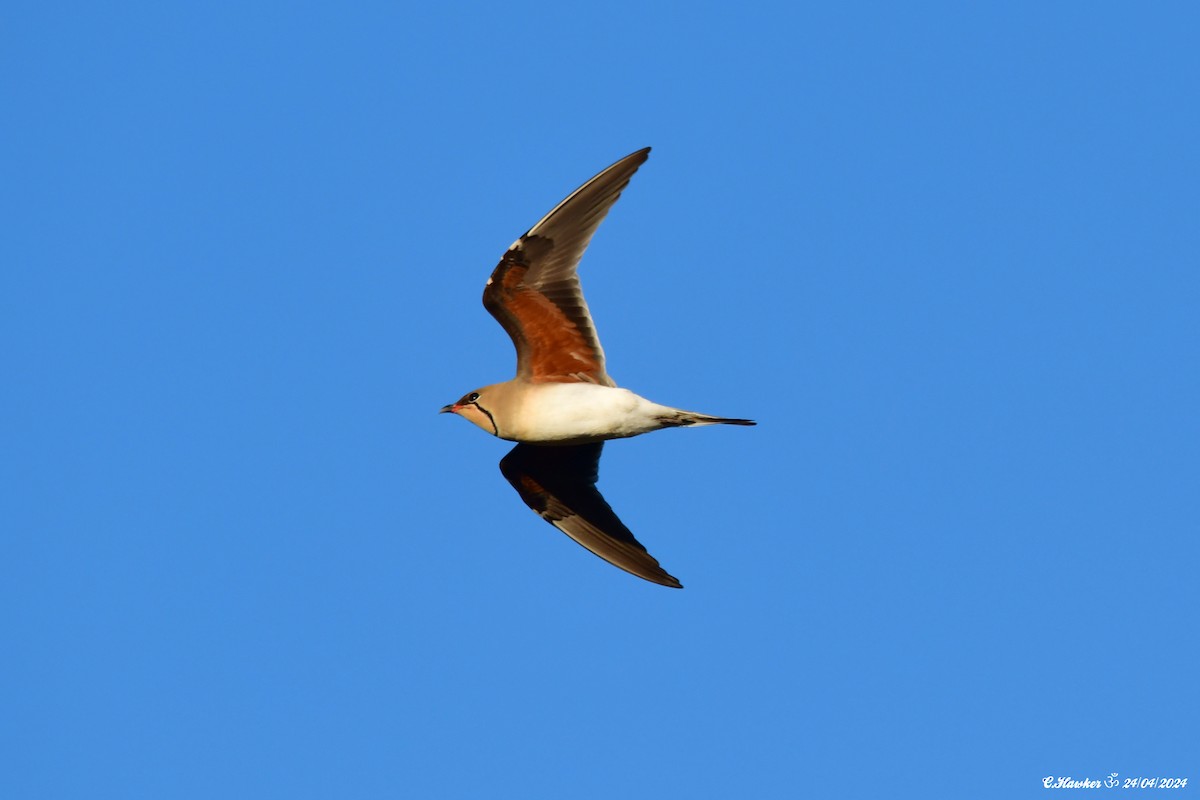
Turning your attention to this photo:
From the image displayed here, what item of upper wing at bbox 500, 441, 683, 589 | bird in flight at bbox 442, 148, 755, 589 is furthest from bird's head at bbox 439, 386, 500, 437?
upper wing at bbox 500, 441, 683, 589

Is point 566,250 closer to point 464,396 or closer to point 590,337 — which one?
point 590,337

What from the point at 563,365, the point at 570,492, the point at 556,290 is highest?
the point at 556,290

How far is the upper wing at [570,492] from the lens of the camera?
14.6m

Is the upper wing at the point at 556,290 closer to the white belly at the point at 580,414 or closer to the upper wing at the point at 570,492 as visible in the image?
the white belly at the point at 580,414

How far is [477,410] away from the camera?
1402cm

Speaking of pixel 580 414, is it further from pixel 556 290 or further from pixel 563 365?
pixel 556 290

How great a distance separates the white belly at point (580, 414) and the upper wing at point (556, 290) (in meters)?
0.21

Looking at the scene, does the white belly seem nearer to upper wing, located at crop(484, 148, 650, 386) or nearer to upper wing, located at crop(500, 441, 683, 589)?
upper wing, located at crop(484, 148, 650, 386)

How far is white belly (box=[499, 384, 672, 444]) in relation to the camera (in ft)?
44.0

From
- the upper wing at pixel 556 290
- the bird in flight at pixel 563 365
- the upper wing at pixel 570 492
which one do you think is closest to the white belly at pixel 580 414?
the bird in flight at pixel 563 365

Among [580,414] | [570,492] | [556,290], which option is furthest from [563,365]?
[570,492]

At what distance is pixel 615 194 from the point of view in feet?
43.0

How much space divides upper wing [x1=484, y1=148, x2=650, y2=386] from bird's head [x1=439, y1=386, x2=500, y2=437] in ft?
1.37

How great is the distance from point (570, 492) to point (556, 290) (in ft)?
7.42
